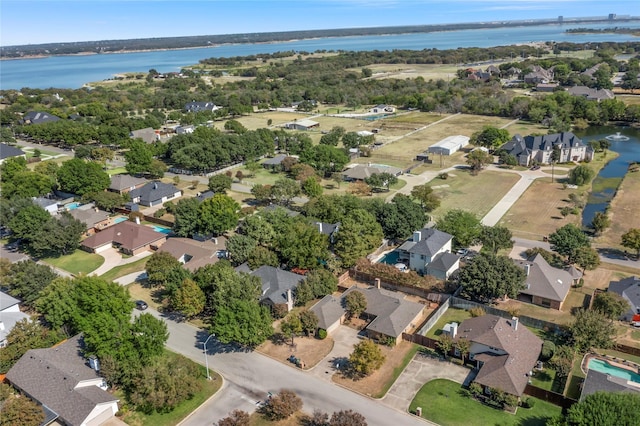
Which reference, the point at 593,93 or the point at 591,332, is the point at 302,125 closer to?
the point at 593,93

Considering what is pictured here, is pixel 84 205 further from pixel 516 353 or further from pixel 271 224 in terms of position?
pixel 516 353

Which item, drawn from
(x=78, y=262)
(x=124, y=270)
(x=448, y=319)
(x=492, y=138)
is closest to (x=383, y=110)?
(x=492, y=138)

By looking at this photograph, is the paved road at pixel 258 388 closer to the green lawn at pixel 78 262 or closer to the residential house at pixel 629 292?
the green lawn at pixel 78 262

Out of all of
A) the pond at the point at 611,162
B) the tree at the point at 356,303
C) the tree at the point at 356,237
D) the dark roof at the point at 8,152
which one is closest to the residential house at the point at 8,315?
the tree at the point at 356,303

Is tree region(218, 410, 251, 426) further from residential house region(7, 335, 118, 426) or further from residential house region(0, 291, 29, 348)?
residential house region(0, 291, 29, 348)

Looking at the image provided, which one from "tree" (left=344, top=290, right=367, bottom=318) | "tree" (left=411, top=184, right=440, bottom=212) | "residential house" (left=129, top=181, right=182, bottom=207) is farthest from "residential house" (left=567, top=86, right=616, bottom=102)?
"tree" (left=344, top=290, right=367, bottom=318)

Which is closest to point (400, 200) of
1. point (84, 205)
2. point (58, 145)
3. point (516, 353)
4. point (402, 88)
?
point (516, 353)
